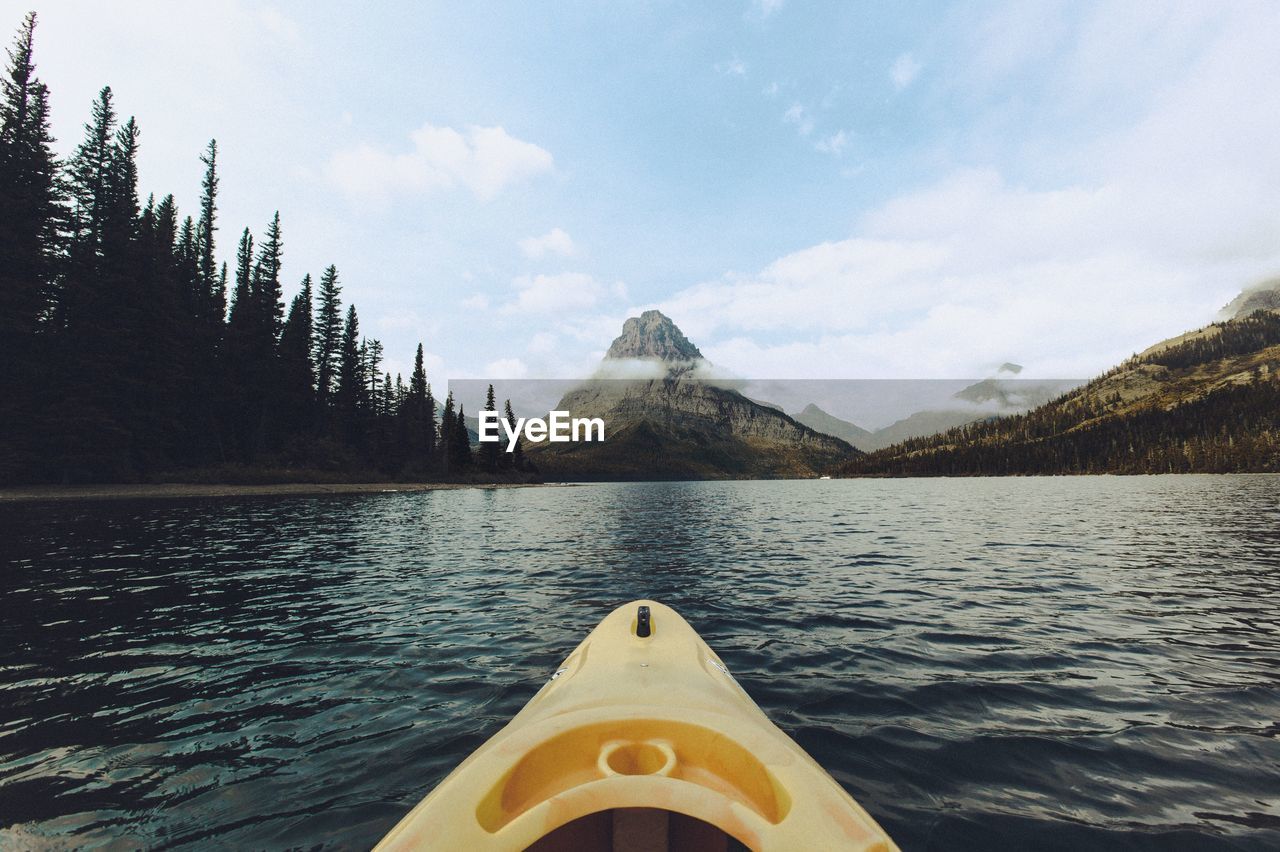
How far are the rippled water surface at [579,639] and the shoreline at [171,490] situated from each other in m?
25.2

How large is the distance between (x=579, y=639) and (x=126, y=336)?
57.2 m

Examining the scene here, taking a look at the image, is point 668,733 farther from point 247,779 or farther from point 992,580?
→ point 992,580

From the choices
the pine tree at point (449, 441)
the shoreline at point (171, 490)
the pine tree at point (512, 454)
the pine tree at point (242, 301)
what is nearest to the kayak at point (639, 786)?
the shoreline at point (171, 490)

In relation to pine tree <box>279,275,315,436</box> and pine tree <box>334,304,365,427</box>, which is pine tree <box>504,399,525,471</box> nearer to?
pine tree <box>334,304,365,427</box>

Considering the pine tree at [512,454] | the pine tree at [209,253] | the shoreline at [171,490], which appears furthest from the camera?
the pine tree at [512,454]

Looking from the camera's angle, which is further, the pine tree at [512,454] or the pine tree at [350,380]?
the pine tree at [512,454]

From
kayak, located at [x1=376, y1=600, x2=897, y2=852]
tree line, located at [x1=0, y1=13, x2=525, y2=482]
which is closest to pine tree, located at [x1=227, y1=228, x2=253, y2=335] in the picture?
tree line, located at [x1=0, y1=13, x2=525, y2=482]

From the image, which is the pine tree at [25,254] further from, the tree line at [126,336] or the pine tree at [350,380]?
the pine tree at [350,380]

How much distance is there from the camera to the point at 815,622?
10422 mm

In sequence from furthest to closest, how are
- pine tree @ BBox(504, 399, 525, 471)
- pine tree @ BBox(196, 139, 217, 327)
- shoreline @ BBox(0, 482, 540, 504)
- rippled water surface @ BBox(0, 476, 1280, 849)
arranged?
1. pine tree @ BBox(504, 399, 525, 471)
2. pine tree @ BBox(196, 139, 217, 327)
3. shoreline @ BBox(0, 482, 540, 504)
4. rippled water surface @ BBox(0, 476, 1280, 849)

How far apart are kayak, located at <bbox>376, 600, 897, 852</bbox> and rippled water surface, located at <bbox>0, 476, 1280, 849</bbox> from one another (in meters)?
1.88

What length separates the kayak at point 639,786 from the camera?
2574 millimetres

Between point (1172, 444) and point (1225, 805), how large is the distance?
743 feet

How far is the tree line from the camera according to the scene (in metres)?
38.2
